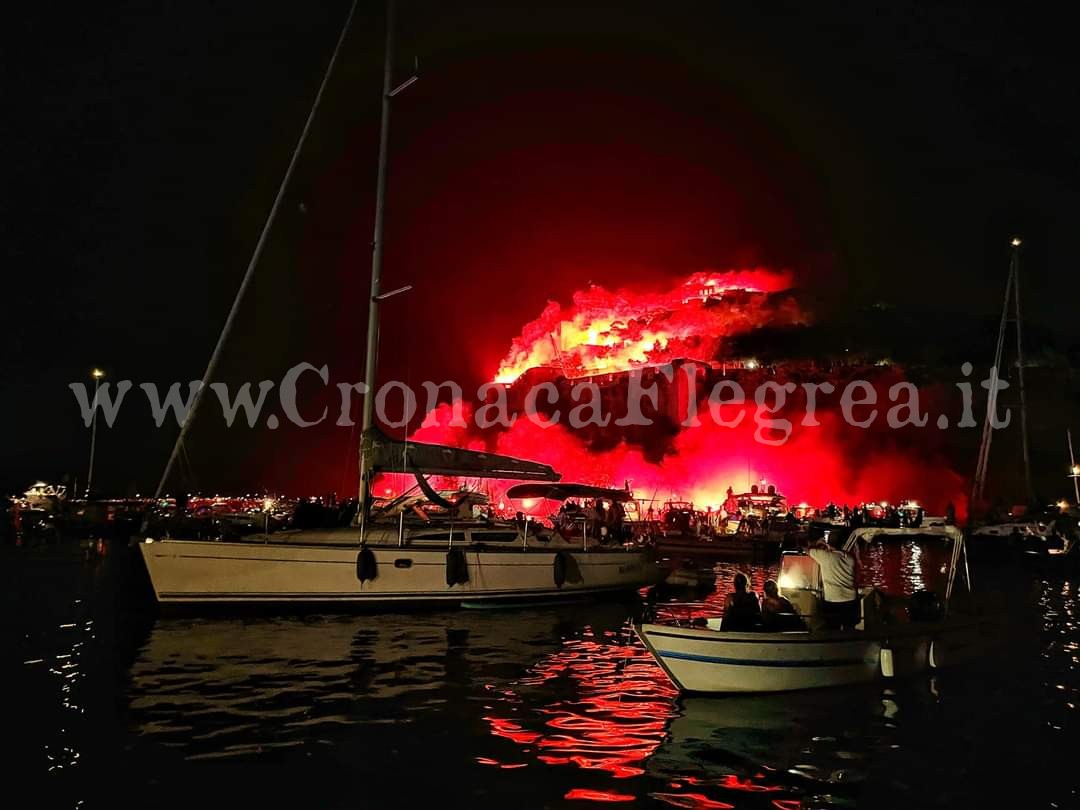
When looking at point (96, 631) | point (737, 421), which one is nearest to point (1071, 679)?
point (96, 631)

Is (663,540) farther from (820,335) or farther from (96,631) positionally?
(820,335)

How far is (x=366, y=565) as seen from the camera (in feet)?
73.1

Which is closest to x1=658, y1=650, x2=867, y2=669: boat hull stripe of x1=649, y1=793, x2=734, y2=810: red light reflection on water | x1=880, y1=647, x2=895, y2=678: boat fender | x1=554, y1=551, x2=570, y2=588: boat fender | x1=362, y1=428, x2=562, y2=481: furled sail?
x1=880, y1=647, x2=895, y2=678: boat fender

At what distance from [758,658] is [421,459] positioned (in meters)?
13.3

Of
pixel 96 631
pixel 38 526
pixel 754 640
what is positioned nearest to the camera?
pixel 754 640

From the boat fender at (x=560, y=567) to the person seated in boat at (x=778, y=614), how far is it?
1042cm

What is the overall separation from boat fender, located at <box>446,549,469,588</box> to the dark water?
250cm

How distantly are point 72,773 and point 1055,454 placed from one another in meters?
88.7

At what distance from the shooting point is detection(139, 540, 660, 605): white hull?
21.4m

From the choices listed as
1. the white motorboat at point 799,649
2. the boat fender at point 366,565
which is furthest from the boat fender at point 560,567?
the white motorboat at point 799,649

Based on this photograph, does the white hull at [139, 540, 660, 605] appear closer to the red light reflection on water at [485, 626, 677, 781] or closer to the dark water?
the dark water

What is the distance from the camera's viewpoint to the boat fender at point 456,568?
23.1m

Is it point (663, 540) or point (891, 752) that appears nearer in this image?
point (891, 752)

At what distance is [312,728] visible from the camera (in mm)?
12438
